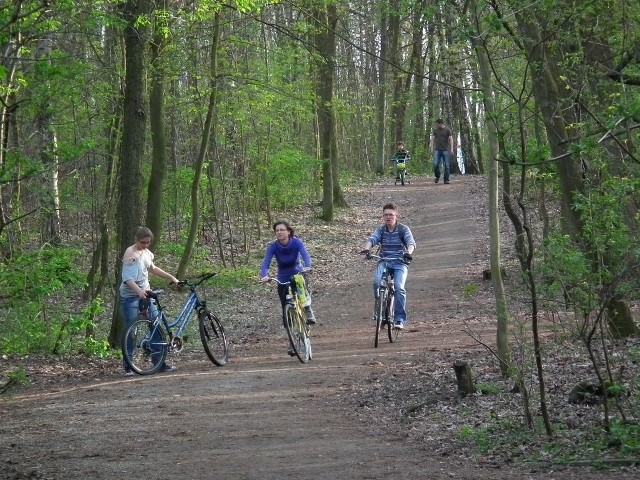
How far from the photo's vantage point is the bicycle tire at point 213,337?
→ 12.8m

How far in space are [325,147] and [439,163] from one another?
1007 cm

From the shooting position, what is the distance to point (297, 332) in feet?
41.6

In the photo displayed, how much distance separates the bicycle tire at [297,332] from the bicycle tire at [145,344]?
1700mm

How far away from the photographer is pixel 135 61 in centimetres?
1373

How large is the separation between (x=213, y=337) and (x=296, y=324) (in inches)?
49.1

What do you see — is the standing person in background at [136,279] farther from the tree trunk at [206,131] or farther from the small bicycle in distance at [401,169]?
the small bicycle in distance at [401,169]

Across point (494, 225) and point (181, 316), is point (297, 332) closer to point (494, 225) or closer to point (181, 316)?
point (181, 316)

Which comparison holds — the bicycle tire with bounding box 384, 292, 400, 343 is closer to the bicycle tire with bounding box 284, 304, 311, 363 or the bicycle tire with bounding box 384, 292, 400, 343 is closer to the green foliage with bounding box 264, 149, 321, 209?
the bicycle tire with bounding box 284, 304, 311, 363

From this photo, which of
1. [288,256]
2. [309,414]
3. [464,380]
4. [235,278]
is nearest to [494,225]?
[464,380]

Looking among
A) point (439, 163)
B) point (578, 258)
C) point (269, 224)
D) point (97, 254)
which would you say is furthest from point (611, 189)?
point (439, 163)

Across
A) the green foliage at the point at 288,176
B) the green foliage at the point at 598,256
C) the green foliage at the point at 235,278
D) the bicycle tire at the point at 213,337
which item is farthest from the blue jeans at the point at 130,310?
the green foliage at the point at 288,176

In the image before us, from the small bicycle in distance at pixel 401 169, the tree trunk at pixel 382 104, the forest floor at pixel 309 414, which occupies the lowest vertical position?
the forest floor at pixel 309 414

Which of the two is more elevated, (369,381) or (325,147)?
(325,147)

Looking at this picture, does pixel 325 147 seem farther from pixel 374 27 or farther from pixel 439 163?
pixel 374 27
